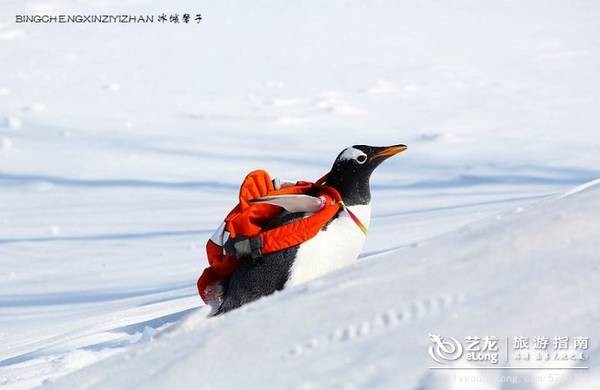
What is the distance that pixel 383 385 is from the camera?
1721mm

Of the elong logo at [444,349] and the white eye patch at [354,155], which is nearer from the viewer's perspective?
the elong logo at [444,349]

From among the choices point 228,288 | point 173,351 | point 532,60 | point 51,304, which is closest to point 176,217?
point 51,304

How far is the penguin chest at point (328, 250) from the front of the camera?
3.29 m

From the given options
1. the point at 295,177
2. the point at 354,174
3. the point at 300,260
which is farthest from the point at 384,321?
the point at 295,177

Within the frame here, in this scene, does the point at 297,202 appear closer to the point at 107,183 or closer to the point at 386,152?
the point at 386,152

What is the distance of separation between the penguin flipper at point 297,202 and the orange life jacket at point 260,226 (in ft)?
0.08

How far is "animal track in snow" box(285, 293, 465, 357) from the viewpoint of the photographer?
1909mm

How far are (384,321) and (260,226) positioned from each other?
1517mm

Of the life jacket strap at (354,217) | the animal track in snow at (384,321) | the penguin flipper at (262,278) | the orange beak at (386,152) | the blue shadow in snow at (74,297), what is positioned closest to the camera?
the animal track in snow at (384,321)

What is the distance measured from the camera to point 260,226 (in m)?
3.42

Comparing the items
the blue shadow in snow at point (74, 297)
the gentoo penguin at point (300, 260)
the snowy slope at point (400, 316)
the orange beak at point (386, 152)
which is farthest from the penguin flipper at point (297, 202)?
the blue shadow in snow at point (74, 297)

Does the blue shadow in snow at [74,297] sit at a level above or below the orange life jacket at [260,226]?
below

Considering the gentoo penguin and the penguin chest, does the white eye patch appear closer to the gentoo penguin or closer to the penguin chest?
the gentoo penguin

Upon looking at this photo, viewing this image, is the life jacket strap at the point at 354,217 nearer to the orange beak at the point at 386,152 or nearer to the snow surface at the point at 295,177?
the orange beak at the point at 386,152
